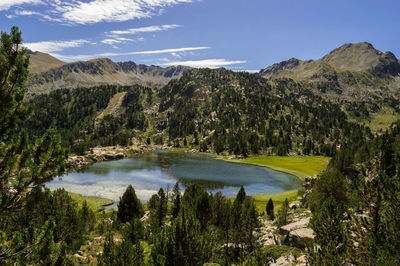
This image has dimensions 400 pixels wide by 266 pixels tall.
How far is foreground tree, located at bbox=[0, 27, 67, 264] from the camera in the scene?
10.2 metres

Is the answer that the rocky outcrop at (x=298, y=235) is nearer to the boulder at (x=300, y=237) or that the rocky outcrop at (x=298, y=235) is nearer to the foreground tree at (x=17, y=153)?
the boulder at (x=300, y=237)

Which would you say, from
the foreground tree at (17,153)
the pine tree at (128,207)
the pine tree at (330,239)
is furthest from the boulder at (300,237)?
the pine tree at (128,207)

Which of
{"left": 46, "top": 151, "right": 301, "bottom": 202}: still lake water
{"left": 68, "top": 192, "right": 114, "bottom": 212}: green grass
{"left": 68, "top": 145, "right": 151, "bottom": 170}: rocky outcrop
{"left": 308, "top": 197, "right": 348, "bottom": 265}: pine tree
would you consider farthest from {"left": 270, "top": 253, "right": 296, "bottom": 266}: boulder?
{"left": 68, "top": 145, "right": 151, "bottom": 170}: rocky outcrop

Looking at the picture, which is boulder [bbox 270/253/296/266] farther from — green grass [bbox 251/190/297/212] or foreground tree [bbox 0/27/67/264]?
green grass [bbox 251/190/297/212]

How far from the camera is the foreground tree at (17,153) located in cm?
1023

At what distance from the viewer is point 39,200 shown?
10680 mm

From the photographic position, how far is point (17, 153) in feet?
35.5

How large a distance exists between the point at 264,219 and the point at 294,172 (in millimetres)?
83529

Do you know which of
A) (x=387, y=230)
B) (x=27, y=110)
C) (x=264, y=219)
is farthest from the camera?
(x=264, y=219)

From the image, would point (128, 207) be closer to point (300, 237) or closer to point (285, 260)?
point (300, 237)

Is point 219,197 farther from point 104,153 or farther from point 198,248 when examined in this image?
point 104,153

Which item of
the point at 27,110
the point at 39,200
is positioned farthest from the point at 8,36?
the point at 39,200

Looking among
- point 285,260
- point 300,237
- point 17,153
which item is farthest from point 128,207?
point 17,153

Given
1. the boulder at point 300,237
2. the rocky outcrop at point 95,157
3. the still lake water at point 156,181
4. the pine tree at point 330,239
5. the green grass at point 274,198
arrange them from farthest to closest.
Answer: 1. the rocky outcrop at point 95,157
2. the still lake water at point 156,181
3. the green grass at point 274,198
4. the boulder at point 300,237
5. the pine tree at point 330,239
